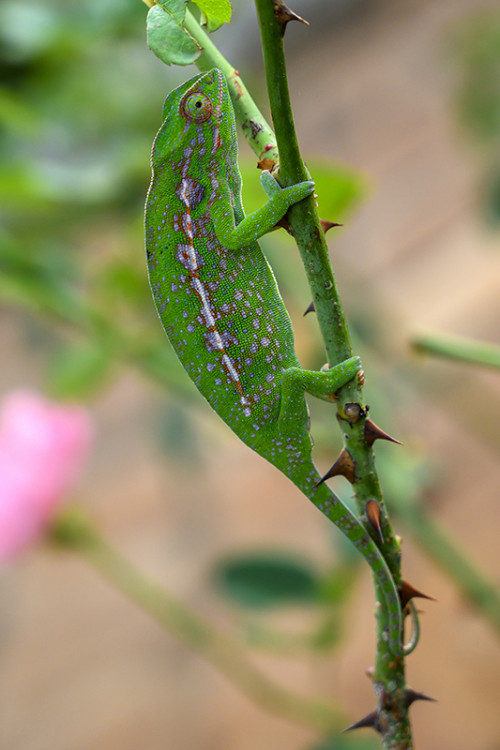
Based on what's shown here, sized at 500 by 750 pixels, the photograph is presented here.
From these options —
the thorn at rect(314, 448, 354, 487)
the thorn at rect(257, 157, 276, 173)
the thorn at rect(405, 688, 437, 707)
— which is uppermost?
the thorn at rect(257, 157, 276, 173)

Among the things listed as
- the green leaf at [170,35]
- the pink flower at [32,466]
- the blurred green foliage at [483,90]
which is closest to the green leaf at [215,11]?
the green leaf at [170,35]

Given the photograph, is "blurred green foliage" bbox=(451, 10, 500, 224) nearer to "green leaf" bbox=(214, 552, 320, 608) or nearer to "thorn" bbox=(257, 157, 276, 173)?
"green leaf" bbox=(214, 552, 320, 608)

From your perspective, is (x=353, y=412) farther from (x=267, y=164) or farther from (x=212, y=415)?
(x=212, y=415)


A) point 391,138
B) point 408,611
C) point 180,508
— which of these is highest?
point 391,138

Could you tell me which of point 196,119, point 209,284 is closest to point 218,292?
point 209,284

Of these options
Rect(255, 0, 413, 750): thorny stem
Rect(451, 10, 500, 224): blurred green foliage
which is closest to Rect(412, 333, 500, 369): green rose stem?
Rect(255, 0, 413, 750): thorny stem

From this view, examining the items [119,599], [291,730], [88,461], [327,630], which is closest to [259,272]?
[327,630]

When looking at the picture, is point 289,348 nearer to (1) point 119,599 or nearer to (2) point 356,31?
(1) point 119,599
